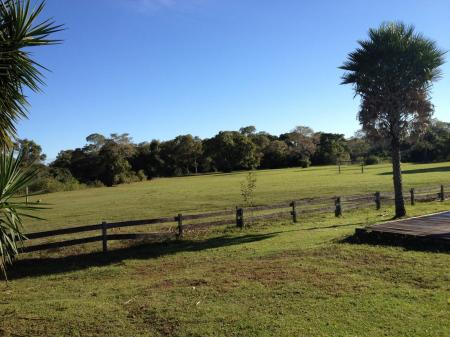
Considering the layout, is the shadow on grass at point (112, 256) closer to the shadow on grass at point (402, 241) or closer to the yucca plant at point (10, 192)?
the shadow on grass at point (402, 241)

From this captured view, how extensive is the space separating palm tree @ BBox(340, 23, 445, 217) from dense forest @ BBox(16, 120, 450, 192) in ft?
213

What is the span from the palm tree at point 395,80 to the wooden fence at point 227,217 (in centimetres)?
304

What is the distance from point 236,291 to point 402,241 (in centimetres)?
564

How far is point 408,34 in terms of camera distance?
17000mm

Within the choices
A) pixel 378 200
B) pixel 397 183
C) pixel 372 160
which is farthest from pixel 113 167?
pixel 397 183

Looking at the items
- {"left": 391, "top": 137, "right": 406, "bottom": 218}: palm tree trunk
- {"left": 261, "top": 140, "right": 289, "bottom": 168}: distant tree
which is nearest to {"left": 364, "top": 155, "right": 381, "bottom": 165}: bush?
{"left": 261, "top": 140, "right": 289, "bottom": 168}: distant tree

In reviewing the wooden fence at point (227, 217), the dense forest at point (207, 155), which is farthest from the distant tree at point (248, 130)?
the wooden fence at point (227, 217)

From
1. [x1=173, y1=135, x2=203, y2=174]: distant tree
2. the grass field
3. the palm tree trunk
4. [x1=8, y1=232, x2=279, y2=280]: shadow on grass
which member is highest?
[x1=173, y1=135, x2=203, y2=174]: distant tree

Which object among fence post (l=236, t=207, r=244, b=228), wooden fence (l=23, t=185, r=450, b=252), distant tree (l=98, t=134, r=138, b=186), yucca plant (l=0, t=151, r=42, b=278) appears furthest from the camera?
distant tree (l=98, t=134, r=138, b=186)

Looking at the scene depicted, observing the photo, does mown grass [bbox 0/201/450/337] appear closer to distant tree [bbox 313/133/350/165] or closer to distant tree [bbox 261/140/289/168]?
distant tree [bbox 313/133/350/165]

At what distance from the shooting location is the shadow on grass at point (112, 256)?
1166 cm

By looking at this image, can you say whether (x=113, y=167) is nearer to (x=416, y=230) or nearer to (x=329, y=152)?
(x=329, y=152)

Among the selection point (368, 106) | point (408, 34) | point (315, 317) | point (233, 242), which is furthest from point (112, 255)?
point (408, 34)

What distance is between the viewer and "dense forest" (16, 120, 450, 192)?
82.3m
